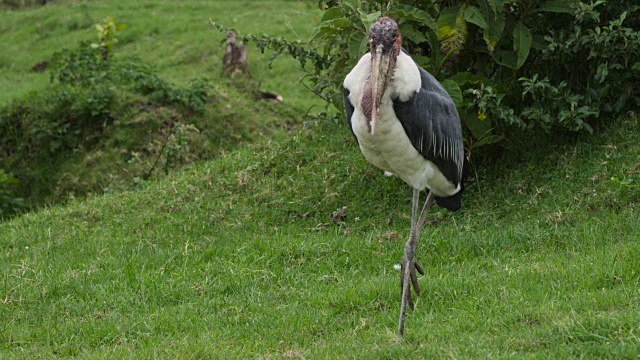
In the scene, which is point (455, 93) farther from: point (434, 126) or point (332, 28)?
point (434, 126)

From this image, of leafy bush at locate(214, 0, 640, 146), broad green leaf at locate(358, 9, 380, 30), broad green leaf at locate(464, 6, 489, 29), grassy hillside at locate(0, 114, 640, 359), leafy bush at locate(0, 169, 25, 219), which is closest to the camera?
grassy hillside at locate(0, 114, 640, 359)

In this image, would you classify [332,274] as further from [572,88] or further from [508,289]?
[572,88]

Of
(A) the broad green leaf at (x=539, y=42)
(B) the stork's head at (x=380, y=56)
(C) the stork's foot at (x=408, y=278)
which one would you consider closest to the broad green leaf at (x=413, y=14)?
(A) the broad green leaf at (x=539, y=42)

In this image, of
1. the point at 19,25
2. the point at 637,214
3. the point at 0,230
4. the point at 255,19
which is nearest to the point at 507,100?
the point at 637,214

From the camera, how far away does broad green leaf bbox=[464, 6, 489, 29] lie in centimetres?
637

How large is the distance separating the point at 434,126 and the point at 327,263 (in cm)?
158

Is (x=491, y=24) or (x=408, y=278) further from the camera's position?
(x=491, y=24)

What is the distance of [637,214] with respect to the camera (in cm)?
596

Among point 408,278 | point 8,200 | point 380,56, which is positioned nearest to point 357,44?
point 380,56

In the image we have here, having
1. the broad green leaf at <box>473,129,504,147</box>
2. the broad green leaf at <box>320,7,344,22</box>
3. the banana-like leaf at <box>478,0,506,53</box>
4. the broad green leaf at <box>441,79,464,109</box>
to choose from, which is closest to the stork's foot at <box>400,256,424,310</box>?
the broad green leaf at <box>441,79,464,109</box>

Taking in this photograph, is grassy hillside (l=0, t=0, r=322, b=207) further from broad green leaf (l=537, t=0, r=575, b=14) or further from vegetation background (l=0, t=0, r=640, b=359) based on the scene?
broad green leaf (l=537, t=0, r=575, b=14)

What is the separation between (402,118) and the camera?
4750 millimetres

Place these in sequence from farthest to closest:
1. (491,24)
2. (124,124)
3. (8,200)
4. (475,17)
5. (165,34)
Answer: (165,34)
(124,124)
(8,200)
(491,24)
(475,17)


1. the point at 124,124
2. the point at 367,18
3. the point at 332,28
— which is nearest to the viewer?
the point at 367,18
